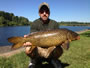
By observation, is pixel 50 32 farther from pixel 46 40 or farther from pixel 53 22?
pixel 53 22

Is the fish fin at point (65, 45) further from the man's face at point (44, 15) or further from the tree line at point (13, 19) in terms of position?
the tree line at point (13, 19)

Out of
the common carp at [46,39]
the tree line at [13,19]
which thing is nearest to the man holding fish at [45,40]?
the common carp at [46,39]

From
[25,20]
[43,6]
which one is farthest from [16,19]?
[43,6]

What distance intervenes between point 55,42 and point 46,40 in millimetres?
206

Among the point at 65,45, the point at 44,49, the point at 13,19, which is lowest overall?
the point at 13,19

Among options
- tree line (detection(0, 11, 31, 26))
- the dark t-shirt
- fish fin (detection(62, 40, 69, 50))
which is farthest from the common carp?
tree line (detection(0, 11, 31, 26))

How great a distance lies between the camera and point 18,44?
10.3ft

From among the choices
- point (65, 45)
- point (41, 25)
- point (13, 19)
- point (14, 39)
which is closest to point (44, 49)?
point (65, 45)

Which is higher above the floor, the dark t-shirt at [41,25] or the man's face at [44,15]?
the man's face at [44,15]

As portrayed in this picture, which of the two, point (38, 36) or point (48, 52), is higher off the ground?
point (38, 36)

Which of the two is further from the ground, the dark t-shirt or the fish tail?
the dark t-shirt

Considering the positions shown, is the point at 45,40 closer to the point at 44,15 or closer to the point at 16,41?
the point at 16,41

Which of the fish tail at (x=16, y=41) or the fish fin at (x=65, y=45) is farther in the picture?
the fish fin at (x=65, y=45)

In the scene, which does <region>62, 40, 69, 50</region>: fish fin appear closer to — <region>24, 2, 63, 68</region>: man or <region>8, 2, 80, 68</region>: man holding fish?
<region>8, 2, 80, 68</region>: man holding fish
